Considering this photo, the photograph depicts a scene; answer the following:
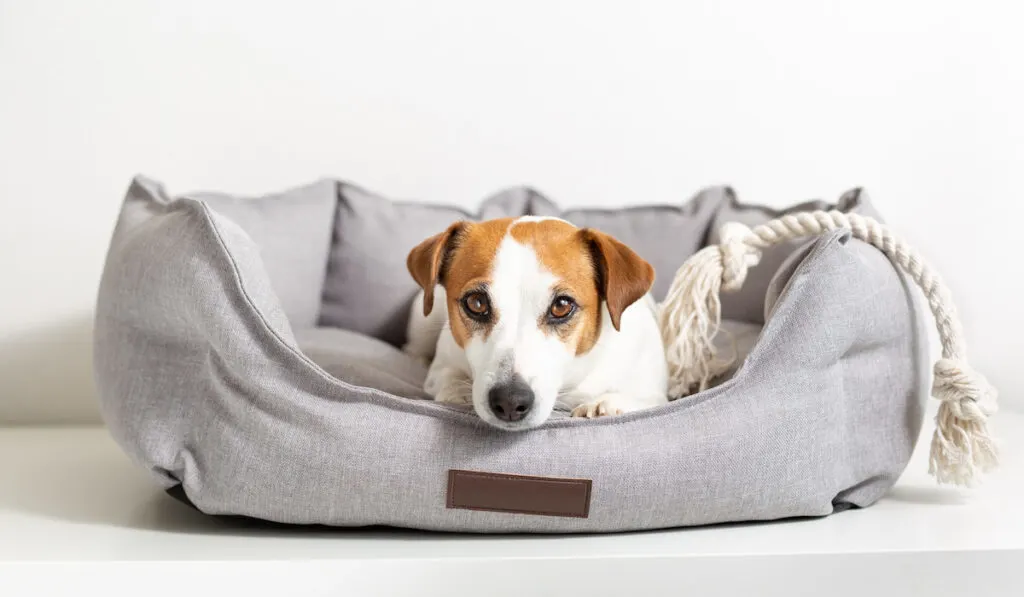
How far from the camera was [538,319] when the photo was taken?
1.73 m

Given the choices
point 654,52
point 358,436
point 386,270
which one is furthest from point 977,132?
point 358,436

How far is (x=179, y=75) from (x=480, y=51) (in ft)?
3.57

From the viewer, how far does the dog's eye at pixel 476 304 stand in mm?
1748

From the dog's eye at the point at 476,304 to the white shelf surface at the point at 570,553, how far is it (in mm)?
442

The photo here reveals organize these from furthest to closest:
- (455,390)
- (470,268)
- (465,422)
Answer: (455,390) < (470,268) < (465,422)

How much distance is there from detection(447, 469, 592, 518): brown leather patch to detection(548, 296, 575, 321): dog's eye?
0.32 meters

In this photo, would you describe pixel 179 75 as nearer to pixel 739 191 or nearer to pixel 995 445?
pixel 739 191

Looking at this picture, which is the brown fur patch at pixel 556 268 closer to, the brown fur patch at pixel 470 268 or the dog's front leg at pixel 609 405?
the brown fur patch at pixel 470 268

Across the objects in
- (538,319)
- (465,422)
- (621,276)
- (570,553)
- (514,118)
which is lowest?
(570,553)

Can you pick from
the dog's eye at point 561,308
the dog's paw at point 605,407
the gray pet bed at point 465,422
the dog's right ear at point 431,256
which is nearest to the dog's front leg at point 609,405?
the dog's paw at point 605,407

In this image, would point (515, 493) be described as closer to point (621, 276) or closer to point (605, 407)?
point (605, 407)

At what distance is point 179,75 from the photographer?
314 cm

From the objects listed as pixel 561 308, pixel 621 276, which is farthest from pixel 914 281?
pixel 561 308

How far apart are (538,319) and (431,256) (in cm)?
28
